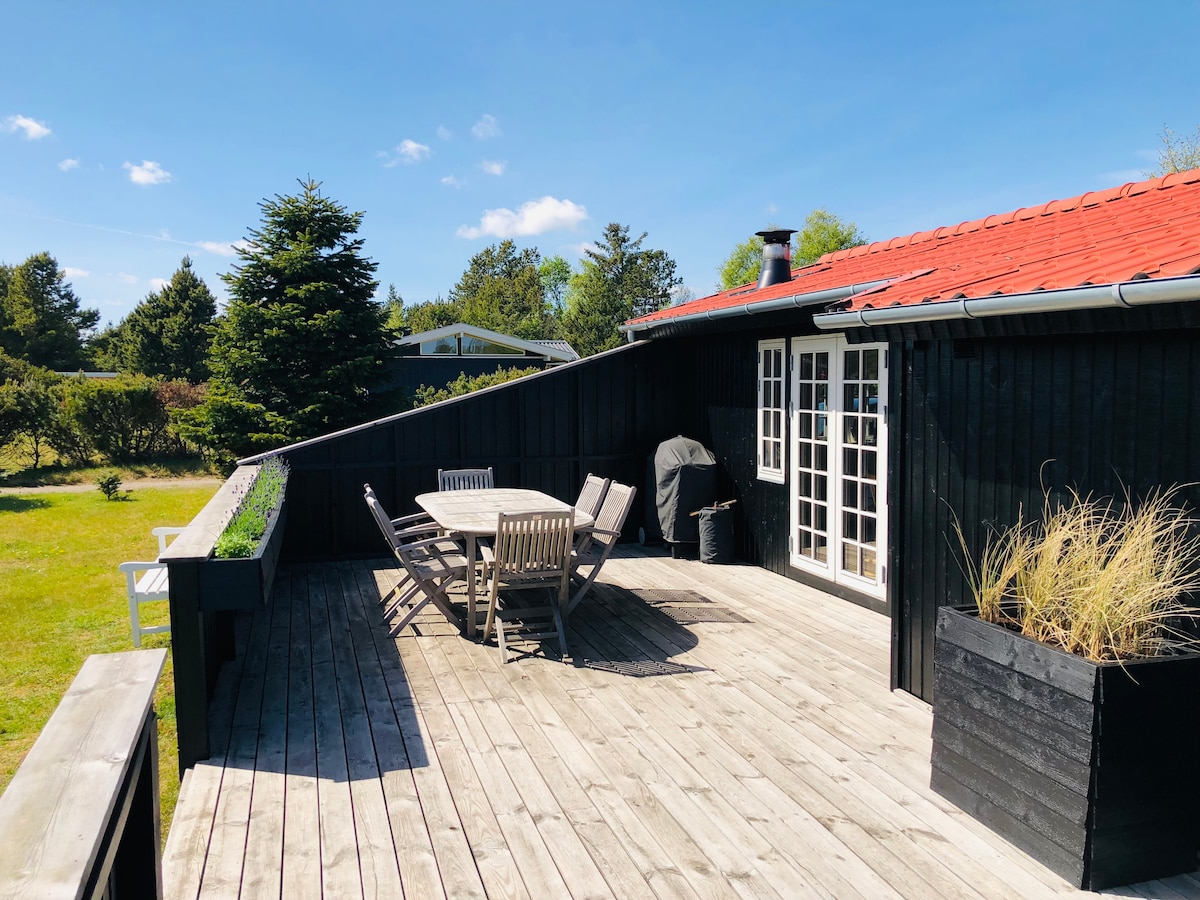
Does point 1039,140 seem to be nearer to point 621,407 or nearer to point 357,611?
point 621,407

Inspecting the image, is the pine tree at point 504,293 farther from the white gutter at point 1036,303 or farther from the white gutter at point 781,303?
the white gutter at point 1036,303

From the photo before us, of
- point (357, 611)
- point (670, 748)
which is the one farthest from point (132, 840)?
point (357, 611)

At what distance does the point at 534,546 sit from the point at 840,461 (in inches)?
96.5

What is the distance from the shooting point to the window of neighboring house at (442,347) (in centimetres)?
2150

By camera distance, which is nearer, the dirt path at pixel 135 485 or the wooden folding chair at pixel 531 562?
the wooden folding chair at pixel 531 562

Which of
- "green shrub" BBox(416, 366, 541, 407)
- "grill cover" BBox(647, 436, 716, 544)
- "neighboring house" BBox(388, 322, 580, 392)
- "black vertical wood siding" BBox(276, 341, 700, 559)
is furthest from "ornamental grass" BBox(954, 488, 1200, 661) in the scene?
"neighboring house" BBox(388, 322, 580, 392)

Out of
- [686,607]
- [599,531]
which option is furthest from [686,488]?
[599,531]

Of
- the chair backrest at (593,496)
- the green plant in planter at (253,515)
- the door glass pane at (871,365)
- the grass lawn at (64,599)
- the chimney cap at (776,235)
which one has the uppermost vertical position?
→ the chimney cap at (776,235)

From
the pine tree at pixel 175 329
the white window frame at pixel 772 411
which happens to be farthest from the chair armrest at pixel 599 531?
the pine tree at pixel 175 329

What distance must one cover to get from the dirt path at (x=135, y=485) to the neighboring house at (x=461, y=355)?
677 centimetres

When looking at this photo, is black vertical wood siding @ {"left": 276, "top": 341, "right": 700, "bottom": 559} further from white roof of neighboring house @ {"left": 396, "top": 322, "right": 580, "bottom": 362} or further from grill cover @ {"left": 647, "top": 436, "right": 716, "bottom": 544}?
white roof of neighboring house @ {"left": 396, "top": 322, "right": 580, "bottom": 362}

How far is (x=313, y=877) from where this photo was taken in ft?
8.58

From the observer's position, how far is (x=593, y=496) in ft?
21.3

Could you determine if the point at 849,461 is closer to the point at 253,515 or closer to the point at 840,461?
the point at 840,461
